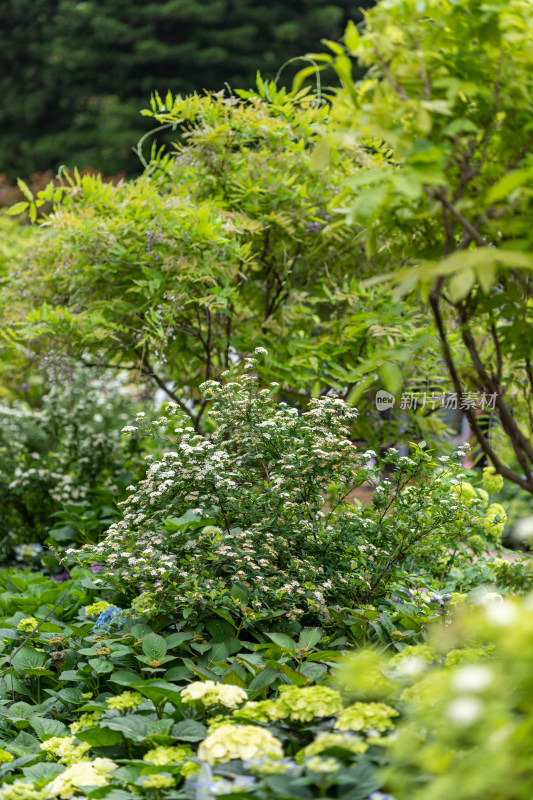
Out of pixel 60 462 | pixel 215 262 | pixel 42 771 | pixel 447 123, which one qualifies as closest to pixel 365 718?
pixel 42 771

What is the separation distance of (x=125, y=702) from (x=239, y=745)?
0.65 metres

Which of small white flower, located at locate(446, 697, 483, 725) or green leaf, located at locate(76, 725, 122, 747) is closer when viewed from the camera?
small white flower, located at locate(446, 697, 483, 725)

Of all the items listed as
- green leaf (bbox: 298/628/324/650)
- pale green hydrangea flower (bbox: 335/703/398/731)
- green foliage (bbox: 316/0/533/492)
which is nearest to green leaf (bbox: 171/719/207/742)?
pale green hydrangea flower (bbox: 335/703/398/731)

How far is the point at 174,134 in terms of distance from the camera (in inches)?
658

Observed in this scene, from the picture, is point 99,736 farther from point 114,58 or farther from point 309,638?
point 114,58

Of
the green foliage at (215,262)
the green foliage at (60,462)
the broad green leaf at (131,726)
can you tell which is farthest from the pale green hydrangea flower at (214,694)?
the green foliage at (60,462)

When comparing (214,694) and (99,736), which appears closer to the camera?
(214,694)

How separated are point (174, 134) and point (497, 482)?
14.9 metres

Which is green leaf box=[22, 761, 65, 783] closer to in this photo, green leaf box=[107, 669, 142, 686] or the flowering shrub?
green leaf box=[107, 669, 142, 686]

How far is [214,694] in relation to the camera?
198 centimetres

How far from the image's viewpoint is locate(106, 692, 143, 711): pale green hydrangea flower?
7.07 feet

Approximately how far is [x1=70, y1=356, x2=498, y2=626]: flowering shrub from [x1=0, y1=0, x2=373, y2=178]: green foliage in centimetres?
1587

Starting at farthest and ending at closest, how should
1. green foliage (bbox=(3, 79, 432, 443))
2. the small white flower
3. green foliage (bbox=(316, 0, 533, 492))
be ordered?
1. green foliage (bbox=(3, 79, 432, 443))
2. green foliage (bbox=(316, 0, 533, 492))
3. the small white flower

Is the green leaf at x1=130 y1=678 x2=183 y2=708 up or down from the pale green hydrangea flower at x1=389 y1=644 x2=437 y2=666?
down
